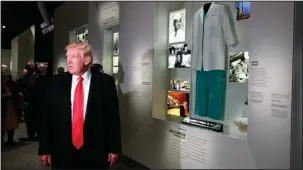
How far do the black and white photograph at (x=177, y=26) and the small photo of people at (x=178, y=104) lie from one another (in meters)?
0.52

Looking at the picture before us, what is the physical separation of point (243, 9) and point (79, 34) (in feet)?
4.22

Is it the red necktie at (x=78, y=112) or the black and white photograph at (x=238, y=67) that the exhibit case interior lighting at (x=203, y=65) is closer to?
the black and white photograph at (x=238, y=67)

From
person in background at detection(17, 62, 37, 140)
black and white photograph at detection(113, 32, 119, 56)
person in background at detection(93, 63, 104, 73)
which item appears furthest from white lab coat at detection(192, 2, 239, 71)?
person in background at detection(17, 62, 37, 140)

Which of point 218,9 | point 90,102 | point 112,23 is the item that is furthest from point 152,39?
point 90,102

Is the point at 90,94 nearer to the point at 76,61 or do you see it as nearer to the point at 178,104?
the point at 76,61

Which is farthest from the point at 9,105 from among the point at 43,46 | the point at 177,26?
the point at 177,26

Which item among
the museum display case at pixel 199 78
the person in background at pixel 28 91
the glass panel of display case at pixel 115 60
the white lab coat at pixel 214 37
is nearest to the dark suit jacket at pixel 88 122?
the person in background at pixel 28 91

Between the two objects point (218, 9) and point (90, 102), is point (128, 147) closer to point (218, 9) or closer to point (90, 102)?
point (90, 102)

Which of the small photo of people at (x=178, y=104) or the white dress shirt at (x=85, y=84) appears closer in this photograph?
the white dress shirt at (x=85, y=84)

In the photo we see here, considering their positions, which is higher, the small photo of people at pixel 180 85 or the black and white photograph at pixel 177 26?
the black and white photograph at pixel 177 26

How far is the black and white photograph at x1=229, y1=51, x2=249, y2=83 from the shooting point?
247 cm

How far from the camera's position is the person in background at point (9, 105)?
231 cm

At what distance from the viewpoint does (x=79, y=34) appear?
233 cm

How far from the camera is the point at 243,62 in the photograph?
2.50 metres
